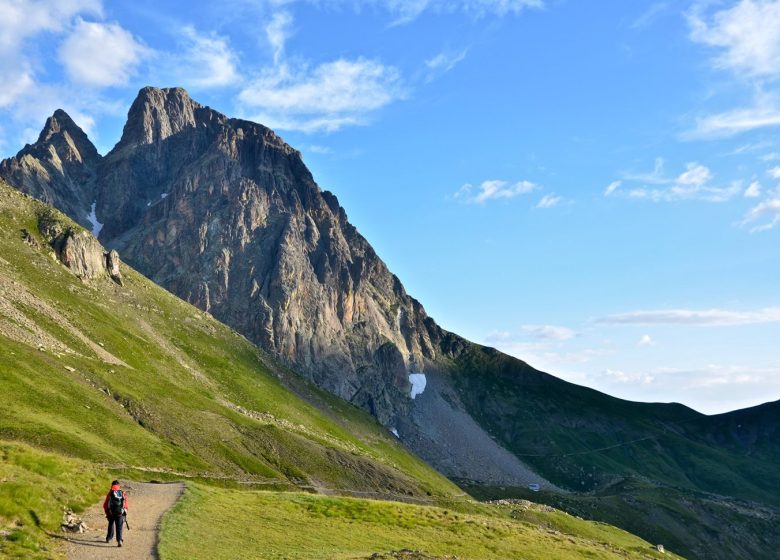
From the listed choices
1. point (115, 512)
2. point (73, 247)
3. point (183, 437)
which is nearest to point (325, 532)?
point (115, 512)

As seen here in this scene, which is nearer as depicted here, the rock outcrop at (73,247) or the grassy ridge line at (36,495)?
the grassy ridge line at (36,495)

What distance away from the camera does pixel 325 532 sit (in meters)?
46.0

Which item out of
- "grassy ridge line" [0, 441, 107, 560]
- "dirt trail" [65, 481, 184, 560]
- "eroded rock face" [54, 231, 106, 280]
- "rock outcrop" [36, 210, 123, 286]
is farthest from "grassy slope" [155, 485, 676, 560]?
"rock outcrop" [36, 210, 123, 286]

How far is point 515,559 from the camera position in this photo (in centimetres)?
5403

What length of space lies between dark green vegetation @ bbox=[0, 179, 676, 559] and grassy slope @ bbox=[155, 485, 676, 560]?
248mm

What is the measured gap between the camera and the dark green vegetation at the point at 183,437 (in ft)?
127

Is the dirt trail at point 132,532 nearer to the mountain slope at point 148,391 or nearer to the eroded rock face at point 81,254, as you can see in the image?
the mountain slope at point 148,391

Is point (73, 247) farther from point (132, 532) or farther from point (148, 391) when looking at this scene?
point (132, 532)

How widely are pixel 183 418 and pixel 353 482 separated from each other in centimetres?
3424

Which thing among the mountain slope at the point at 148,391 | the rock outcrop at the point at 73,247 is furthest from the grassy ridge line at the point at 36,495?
the rock outcrop at the point at 73,247

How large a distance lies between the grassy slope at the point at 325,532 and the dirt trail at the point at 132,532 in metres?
0.81

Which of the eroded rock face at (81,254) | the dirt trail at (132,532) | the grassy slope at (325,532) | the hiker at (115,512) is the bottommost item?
the grassy slope at (325,532)

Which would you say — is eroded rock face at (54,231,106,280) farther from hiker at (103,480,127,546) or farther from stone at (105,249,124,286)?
hiker at (103,480,127,546)

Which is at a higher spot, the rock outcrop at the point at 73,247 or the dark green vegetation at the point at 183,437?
the rock outcrop at the point at 73,247
